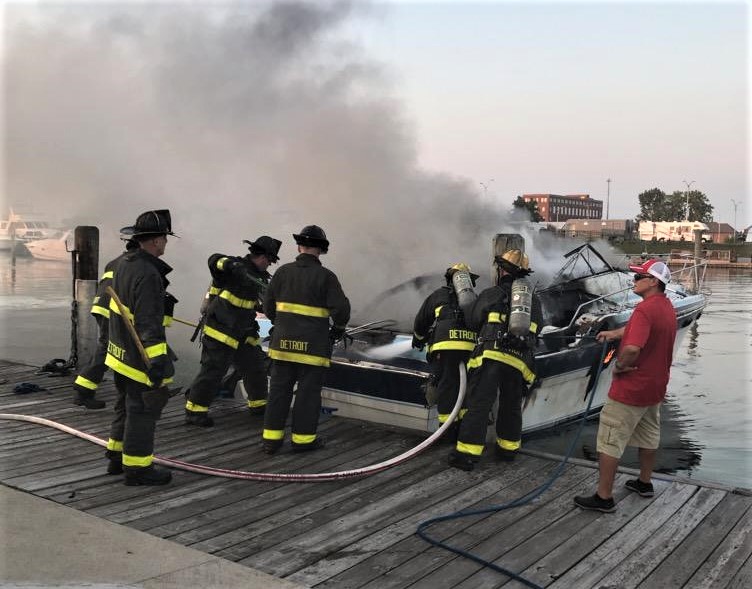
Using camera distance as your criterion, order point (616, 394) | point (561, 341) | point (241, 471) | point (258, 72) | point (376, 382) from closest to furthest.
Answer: point (616, 394) < point (241, 471) < point (376, 382) < point (561, 341) < point (258, 72)

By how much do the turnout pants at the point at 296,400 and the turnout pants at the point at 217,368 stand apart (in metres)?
0.84

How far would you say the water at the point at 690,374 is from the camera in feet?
23.9

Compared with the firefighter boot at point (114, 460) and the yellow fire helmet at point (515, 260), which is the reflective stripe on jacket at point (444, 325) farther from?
the firefighter boot at point (114, 460)

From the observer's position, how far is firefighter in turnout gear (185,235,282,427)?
18.2 ft

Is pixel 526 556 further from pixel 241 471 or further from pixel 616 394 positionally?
pixel 241 471

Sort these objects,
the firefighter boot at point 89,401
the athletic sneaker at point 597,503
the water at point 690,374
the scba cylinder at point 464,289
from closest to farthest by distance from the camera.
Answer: the athletic sneaker at point 597,503, the scba cylinder at point 464,289, the firefighter boot at point 89,401, the water at point 690,374

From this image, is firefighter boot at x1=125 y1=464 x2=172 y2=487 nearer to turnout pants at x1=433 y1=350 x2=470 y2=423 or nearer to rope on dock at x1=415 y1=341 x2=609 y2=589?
rope on dock at x1=415 y1=341 x2=609 y2=589

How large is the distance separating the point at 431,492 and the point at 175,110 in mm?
10655

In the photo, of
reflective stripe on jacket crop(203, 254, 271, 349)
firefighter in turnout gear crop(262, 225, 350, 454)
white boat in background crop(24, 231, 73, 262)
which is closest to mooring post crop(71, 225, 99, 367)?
reflective stripe on jacket crop(203, 254, 271, 349)

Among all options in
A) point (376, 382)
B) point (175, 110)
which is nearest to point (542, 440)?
point (376, 382)

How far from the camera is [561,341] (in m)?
6.85

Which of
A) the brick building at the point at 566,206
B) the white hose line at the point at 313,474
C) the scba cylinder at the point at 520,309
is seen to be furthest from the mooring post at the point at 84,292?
the brick building at the point at 566,206

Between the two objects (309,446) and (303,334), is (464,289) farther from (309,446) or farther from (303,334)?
(309,446)

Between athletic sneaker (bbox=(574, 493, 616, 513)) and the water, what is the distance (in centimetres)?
292
